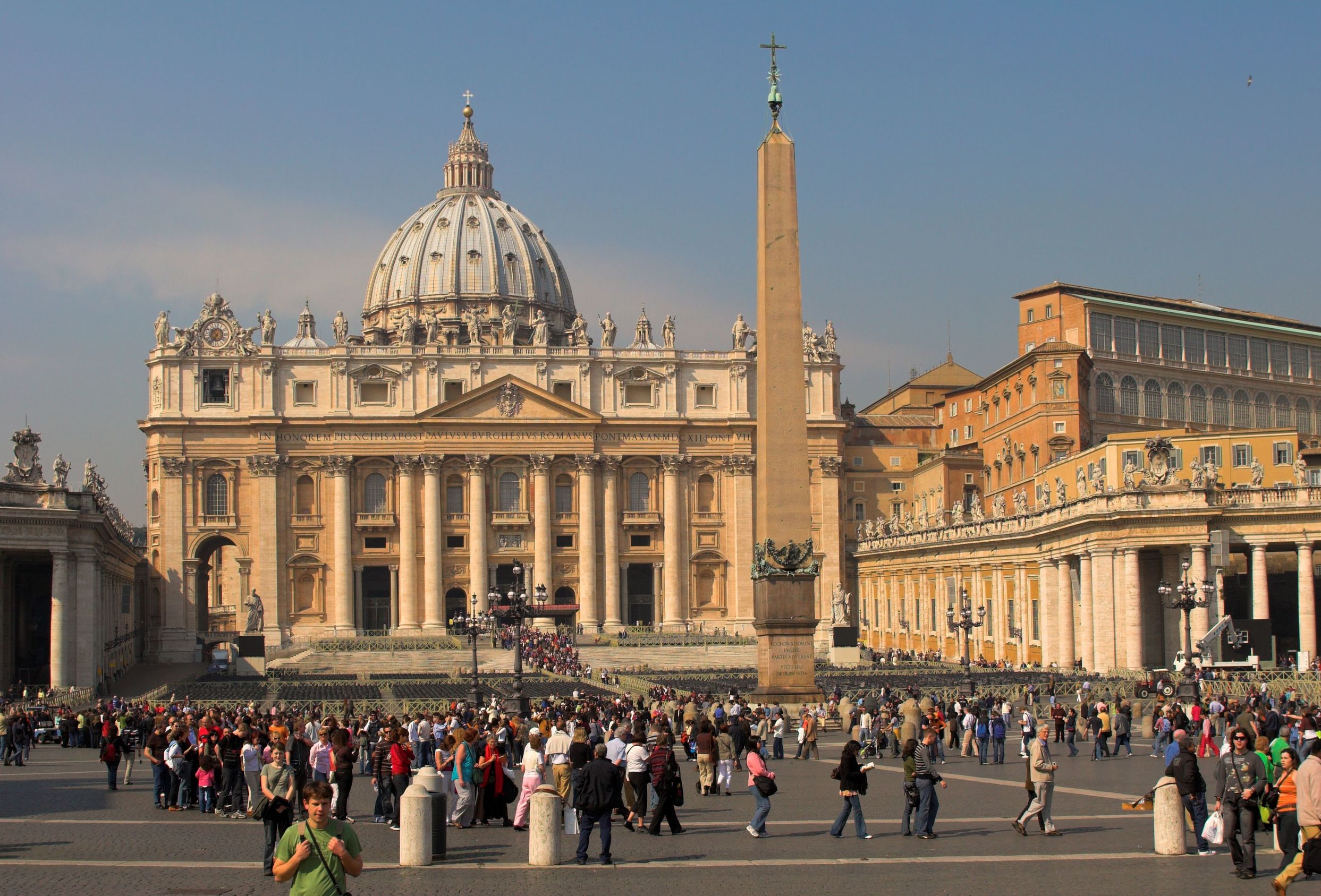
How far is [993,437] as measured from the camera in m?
82.4

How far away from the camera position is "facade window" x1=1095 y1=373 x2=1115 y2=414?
72.0m

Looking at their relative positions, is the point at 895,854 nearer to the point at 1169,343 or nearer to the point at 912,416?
the point at 1169,343

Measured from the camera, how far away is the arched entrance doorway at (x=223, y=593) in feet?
278

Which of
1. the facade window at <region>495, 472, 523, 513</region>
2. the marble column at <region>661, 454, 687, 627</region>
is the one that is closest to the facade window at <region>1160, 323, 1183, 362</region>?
the marble column at <region>661, 454, 687, 627</region>

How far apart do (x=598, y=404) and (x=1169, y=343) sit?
96.4 ft

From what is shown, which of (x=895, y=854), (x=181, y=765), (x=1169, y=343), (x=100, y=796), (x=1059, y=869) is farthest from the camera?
(x=1169, y=343)

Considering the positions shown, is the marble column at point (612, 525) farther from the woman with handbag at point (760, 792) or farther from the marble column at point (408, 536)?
the woman with handbag at point (760, 792)

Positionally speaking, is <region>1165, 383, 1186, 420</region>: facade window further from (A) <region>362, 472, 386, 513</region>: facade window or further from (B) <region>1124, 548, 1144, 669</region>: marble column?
(A) <region>362, 472, 386, 513</region>: facade window

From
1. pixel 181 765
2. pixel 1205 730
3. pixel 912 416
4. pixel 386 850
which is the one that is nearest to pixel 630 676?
pixel 1205 730

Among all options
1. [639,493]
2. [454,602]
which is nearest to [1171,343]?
[639,493]

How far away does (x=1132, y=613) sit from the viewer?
46188mm

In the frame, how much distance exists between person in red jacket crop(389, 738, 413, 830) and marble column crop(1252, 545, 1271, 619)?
31.6 m

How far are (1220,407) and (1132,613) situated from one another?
3279 centimetres

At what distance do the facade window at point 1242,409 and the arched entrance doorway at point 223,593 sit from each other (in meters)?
47.0
